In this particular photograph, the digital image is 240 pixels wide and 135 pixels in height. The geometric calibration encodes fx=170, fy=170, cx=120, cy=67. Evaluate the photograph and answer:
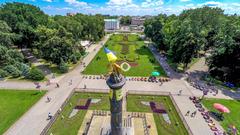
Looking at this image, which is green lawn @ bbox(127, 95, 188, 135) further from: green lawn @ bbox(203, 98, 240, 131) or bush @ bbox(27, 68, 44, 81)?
bush @ bbox(27, 68, 44, 81)

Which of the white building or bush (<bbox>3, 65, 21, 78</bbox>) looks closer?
bush (<bbox>3, 65, 21, 78</bbox>)

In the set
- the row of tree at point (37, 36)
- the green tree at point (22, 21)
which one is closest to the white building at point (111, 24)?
the row of tree at point (37, 36)

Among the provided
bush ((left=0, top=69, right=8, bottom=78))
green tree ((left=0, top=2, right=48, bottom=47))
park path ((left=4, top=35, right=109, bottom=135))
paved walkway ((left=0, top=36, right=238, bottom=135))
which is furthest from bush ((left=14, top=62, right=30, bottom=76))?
green tree ((left=0, top=2, right=48, bottom=47))

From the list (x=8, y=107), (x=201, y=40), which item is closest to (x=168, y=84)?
(x=201, y=40)

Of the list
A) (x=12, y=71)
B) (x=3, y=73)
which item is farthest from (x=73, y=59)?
(x=3, y=73)

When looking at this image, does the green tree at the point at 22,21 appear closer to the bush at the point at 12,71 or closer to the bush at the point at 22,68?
the bush at the point at 22,68
